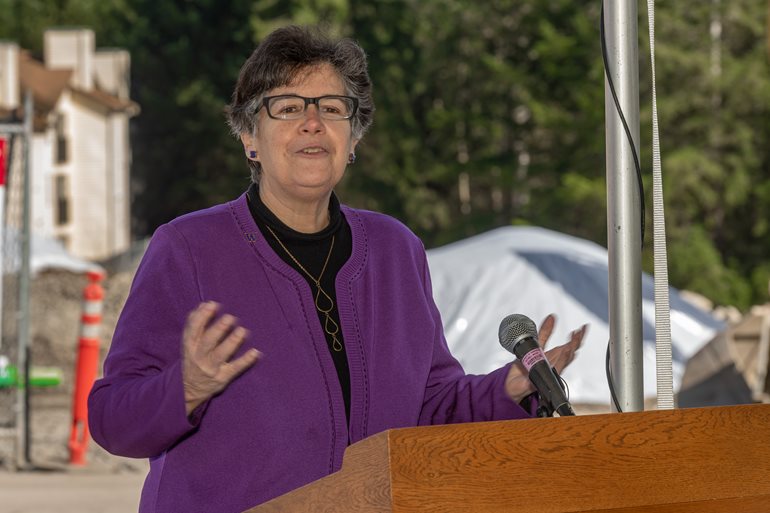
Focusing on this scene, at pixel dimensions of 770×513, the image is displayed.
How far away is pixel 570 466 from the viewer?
190cm

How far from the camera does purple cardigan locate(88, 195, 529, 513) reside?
2631mm

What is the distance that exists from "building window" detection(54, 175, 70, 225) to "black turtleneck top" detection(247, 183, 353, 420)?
42308 millimetres

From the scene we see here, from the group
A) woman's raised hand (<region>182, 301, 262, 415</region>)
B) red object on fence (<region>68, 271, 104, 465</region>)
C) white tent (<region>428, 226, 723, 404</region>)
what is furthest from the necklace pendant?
white tent (<region>428, 226, 723, 404</region>)

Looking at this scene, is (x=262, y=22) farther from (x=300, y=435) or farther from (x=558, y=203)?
(x=300, y=435)

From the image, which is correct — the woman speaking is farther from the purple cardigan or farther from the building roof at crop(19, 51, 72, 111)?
the building roof at crop(19, 51, 72, 111)

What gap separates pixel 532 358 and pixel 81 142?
44182mm

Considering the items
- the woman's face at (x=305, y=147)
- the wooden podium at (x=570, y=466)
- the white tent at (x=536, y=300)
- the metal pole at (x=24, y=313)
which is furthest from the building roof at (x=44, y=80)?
the wooden podium at (x=570, y=466)

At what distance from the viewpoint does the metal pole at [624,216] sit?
121 inches

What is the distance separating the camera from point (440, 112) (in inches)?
1638

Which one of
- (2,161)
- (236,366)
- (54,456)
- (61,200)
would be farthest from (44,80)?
(236,366)

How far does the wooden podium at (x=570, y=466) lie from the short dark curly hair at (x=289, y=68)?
3.40ft

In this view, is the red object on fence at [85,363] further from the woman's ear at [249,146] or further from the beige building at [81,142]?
the beige building at [81,142]

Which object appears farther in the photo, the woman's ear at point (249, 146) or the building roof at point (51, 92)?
the building roof at point (51, 92)

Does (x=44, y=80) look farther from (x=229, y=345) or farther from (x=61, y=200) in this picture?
(x=229, y=345)
